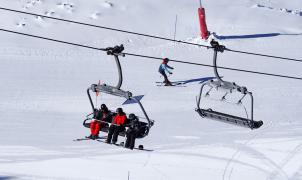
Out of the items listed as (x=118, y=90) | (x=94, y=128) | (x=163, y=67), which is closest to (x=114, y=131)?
(x=94, y=128)

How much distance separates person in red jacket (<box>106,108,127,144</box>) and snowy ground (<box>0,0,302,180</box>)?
68.3 inches

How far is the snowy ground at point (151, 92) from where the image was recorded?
52.5ft

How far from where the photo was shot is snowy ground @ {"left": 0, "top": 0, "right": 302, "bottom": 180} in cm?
1599

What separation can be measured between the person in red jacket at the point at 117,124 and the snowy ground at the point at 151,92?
174 centimetres

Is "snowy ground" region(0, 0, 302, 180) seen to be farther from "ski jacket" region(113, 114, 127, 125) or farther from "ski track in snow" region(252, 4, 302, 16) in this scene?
"ski jacket" region(113, 114, 127, 125)

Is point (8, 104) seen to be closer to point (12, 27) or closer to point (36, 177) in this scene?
point (36, 177)

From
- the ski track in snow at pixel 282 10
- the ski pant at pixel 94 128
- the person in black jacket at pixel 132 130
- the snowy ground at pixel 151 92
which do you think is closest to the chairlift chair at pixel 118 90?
the person in black jacket at pixel 132 130

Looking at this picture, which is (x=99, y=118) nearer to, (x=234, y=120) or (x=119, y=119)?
(x=119, y=119)

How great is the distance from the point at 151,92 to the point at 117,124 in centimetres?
725

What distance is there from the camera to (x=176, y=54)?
83.1 feet

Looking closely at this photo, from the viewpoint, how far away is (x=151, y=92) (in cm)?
2092

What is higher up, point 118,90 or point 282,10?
point 282,10

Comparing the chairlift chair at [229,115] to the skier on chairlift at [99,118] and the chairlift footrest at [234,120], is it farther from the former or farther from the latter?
the skier on chairlift at [99,118]

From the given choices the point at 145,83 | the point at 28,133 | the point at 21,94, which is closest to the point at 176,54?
the point at 145,83
